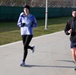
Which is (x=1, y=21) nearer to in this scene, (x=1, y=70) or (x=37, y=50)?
(x=37, y=50)

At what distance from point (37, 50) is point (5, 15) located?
67.0 feet

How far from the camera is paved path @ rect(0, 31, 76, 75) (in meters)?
8.47

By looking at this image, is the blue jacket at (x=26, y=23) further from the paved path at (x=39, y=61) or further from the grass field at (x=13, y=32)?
the grass field at (x=13, y=32)

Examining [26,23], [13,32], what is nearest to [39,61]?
[26,23]

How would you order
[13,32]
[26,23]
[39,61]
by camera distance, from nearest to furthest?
[26,23] < [39,61] < [13,32]

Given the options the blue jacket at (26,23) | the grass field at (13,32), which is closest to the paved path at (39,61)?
the blue jacket at (26,23)

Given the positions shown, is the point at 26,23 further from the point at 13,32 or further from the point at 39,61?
the point at 13,32

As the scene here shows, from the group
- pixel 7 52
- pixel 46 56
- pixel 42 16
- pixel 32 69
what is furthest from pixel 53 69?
pixel 42 16

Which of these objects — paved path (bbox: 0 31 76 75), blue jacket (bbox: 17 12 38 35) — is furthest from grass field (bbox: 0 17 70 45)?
blue jacket (bbox: 17 12 38 35)

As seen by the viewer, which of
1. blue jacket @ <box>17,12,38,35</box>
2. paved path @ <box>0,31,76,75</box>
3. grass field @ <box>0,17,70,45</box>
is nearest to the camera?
paved path @ <box>0,31,76,75</box>

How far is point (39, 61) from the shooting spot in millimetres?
9969

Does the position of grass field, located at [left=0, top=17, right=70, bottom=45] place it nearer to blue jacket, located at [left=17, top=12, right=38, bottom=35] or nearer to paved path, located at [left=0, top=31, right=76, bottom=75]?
paved path, located at [left=0, top=31, right=76, bottom=75]

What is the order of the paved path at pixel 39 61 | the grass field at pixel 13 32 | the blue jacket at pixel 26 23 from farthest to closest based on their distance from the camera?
the grass field at pixel 13 32, the blue jacket at pixel 26 23, the paved path at pixel 39 61

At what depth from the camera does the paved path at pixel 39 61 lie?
8.47 metres
